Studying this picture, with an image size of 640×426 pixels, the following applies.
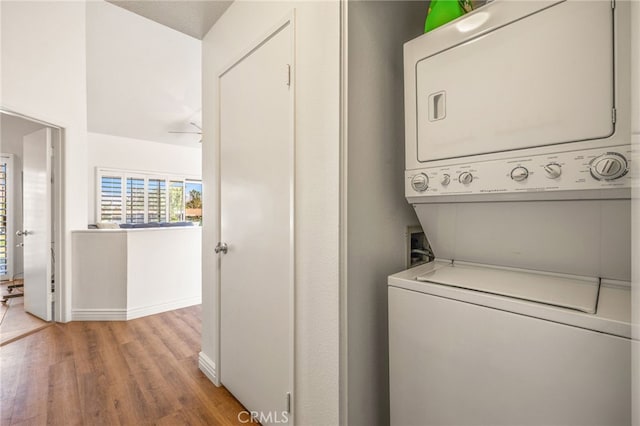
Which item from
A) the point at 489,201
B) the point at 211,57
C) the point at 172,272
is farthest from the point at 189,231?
the point at 489,201

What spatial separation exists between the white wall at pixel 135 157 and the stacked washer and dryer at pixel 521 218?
678 centimetres

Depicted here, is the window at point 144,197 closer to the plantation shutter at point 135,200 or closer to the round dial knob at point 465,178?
the plantation shutter at point 135,200

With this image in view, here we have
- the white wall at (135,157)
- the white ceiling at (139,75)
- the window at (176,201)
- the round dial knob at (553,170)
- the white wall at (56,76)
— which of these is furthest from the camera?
the window at (176,201)

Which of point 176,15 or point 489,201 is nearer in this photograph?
point 489,201

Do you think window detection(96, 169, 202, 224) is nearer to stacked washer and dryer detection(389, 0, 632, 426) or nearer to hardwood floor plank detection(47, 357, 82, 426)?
hardwood floor plank detection(47, 357, 82, 426)

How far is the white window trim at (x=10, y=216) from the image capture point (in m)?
4.80

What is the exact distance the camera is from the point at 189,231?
3.60 meters

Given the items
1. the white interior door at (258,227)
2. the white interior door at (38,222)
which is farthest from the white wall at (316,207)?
the white interior door at (38,222)

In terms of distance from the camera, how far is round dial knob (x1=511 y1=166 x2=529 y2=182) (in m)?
0.85

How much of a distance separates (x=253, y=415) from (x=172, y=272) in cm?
230

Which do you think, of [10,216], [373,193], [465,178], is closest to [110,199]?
[10,216]

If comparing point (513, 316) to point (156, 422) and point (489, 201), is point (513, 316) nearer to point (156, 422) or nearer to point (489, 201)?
point (489, 201)

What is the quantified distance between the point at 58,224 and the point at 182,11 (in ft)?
8.32

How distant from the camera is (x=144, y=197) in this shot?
256 inches
